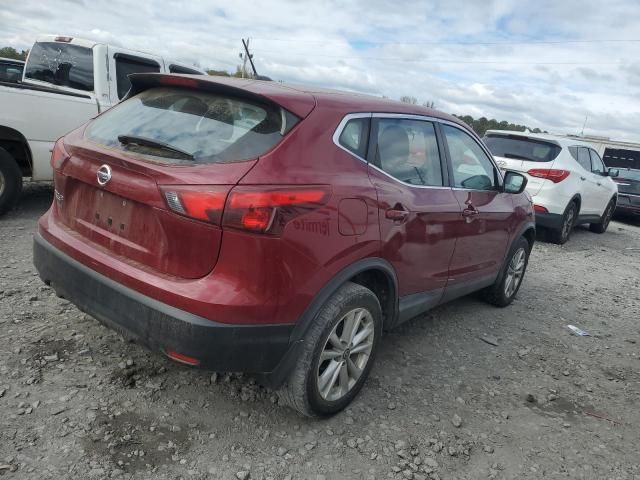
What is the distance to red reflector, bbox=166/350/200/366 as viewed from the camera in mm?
2389

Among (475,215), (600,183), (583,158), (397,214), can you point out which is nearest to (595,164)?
(600,183)

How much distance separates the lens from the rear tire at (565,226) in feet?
29.1

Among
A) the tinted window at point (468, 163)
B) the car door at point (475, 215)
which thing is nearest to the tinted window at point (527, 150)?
the car door at point (475, 215)

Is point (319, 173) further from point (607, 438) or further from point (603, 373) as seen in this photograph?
point (603, 373)

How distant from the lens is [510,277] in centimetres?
520

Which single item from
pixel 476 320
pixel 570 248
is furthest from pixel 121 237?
pixel 570 248

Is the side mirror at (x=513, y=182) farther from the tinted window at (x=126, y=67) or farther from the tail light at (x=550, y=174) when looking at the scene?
the tinted window at (x=126, y=67)

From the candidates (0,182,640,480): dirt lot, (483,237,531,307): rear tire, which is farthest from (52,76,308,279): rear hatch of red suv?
(483,237,531,307): rear tire

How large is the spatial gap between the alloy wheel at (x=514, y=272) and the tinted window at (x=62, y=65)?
5.42 meters

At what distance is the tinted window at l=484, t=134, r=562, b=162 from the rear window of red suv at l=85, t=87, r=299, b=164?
6801 millimetres

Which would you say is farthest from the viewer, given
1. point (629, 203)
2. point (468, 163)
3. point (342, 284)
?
point (629, 203)

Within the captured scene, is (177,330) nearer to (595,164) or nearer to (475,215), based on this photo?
(475,215)

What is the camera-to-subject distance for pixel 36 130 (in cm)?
573

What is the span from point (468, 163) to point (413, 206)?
3.77ft
